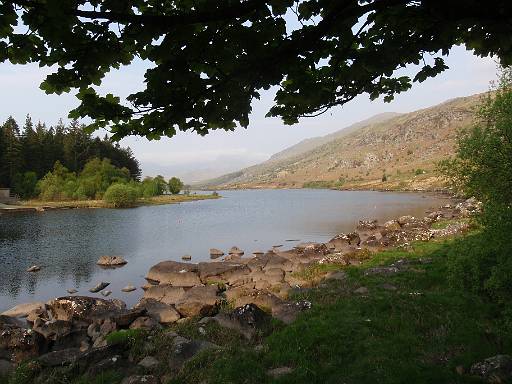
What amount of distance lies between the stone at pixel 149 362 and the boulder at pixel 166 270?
1670 centimetres

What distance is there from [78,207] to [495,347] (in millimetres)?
108471

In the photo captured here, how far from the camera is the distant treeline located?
108 meters

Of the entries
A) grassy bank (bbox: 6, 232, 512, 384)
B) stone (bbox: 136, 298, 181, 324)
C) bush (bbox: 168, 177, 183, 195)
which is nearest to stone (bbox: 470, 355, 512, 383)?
grassy bank (bbox: 6, 232, 512, 384)

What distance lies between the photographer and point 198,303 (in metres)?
19.5

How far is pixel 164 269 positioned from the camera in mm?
30734

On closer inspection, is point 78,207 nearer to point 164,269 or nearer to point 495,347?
point 164,269

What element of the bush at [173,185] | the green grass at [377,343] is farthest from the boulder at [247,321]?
the bush at [173,185]

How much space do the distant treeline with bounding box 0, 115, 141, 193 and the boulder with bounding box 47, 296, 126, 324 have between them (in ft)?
303

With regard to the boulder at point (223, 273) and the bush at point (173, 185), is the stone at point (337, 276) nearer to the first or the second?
the boulder at point (223, 273)

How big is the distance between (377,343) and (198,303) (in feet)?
33.3

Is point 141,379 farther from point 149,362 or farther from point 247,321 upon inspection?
point 247,321

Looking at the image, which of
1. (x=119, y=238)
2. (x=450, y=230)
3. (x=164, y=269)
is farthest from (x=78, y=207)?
(x=450, y=230)

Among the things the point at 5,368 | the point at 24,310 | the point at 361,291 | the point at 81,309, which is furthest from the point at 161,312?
the point at 24,310

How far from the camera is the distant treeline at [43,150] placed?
108312 millimetres
